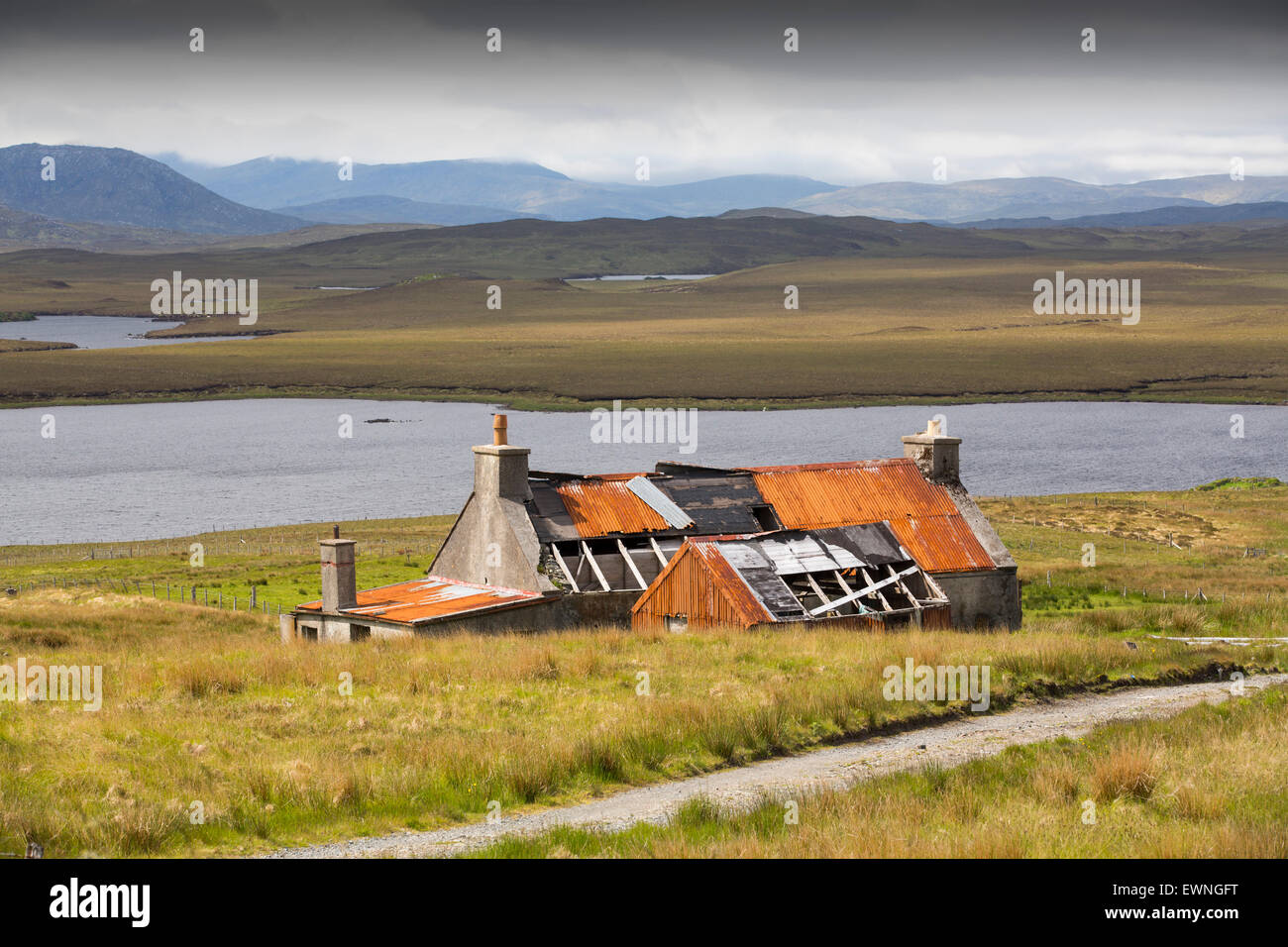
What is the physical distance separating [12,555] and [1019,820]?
193 ft

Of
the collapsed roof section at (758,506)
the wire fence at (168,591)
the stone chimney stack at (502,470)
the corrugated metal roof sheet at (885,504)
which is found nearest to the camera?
the stone chimney stack at (502,470)

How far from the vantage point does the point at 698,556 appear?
30.2m

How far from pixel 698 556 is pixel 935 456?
10184mm

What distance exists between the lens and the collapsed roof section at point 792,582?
96.8ft

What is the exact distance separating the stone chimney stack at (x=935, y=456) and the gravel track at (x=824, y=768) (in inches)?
547

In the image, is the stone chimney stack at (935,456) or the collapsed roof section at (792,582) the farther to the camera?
the stone chimney stack at (935,456)

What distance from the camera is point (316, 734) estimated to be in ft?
58.5

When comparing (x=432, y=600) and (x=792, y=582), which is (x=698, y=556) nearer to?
(x=792, y=582)

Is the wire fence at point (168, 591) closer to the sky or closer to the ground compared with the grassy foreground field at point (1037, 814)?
closer to the ground

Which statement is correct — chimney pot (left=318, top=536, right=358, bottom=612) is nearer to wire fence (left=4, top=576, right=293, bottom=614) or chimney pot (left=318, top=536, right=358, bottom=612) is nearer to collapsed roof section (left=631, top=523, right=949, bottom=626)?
collapsed roof section (left=631, top=523, right=949, bottom=626)

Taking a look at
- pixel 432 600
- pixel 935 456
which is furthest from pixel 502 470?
pixel 935 456

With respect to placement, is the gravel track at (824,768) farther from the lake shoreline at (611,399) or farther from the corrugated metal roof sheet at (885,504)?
the lake shoreline at (611,399)

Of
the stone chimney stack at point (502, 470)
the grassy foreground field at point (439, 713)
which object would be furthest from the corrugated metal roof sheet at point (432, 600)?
the grassy foreground field at point (439, 713)

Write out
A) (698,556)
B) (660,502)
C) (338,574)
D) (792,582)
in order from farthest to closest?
(660,502) → (792,582) → (338,574) → (698,556)
